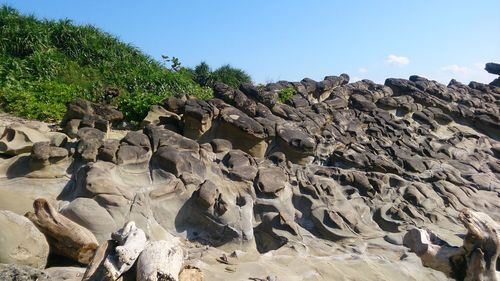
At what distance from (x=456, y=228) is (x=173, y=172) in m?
3.06

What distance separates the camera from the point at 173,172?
4957 millimetres

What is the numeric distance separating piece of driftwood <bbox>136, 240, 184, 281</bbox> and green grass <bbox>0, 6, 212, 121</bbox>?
10.9 ft

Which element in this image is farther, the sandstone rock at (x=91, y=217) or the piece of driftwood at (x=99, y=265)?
the sandstone rock at (x=91, y=217)

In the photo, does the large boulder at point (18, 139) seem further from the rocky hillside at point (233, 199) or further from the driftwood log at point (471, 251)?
the driftwood log at point (471, 251)

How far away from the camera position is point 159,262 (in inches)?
124

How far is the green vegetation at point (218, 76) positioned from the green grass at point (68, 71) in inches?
60.1

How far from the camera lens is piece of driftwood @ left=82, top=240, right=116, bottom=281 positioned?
3148 millimetres

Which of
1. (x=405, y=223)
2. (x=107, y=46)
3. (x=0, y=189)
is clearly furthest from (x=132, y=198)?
Result: (x=107, y=46)

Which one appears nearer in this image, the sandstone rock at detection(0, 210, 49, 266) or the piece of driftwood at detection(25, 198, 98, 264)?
the sandstone rock at detection(0, 210, 49, 266)

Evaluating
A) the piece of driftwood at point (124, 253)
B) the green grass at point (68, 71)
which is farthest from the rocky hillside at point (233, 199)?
the green grass at point (68, 71)

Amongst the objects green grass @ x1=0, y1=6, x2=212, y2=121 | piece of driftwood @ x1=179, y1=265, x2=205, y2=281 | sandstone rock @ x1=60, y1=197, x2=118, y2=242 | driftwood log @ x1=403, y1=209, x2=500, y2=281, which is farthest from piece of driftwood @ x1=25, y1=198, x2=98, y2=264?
green grass @ x1=0, y1=6, x2=212, y2=121

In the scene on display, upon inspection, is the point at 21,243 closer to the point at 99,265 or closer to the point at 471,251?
the point at 99,265

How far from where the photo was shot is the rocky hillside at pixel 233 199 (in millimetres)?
3434

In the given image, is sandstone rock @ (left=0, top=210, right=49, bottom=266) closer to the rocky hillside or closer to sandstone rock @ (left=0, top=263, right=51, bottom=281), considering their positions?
the rocky hillside
